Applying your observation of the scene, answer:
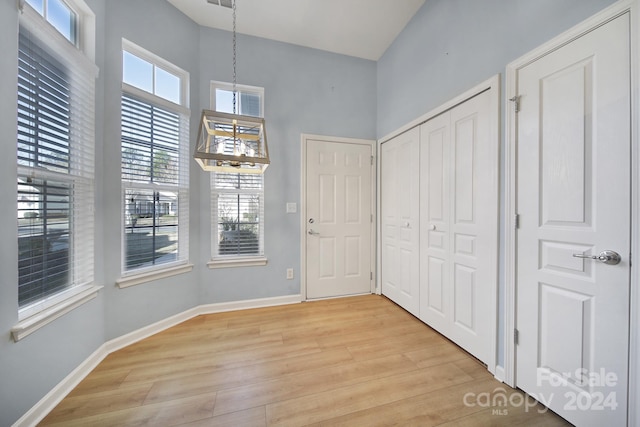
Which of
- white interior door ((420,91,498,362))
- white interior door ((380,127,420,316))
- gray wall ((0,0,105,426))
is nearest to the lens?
gray wall ((0,0,105,426))

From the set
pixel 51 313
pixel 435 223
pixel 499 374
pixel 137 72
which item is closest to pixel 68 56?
pixel 137 72

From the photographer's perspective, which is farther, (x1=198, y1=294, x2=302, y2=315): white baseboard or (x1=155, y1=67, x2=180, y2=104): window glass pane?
(x1=198, y1=294, x2=302, y2=315): white baseboard

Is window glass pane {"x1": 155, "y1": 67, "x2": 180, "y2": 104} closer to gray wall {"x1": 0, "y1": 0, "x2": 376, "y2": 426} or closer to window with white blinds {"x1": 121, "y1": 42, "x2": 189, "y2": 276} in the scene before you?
window with white blinds {"x1": 121, "y1": 42, "x2": 189, "y2": 276}

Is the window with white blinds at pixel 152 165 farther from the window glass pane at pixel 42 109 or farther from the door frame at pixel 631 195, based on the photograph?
the door frame at pixel 631 195

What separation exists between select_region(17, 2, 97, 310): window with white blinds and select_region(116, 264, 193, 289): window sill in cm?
27

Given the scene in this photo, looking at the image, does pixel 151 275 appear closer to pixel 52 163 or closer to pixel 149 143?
pixel 52 163

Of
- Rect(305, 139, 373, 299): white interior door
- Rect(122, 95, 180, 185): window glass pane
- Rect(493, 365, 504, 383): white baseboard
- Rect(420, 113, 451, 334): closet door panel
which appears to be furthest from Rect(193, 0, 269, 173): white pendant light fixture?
Rect(493, 365, 504, 383): white baseboard

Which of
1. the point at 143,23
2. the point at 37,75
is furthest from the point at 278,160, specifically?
the point at 37,75

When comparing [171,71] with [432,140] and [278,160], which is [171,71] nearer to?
[278,160]

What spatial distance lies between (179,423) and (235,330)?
998 mm

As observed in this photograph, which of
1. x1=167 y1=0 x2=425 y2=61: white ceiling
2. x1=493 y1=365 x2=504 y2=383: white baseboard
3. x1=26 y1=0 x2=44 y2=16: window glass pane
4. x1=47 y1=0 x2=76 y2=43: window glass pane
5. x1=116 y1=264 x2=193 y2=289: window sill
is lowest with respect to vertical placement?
x1=493 y1=365 x2=504 y2=383: white baseboard

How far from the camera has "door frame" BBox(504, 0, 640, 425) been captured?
102 cm

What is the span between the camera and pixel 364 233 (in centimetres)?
316

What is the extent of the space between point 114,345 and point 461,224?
312 cm
